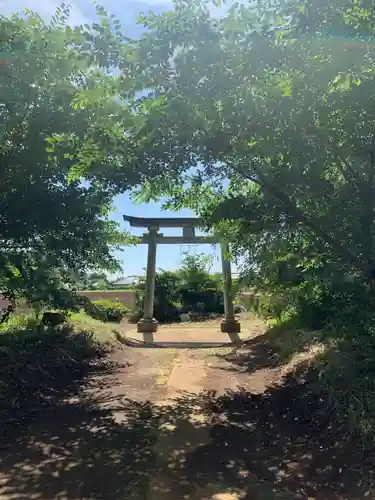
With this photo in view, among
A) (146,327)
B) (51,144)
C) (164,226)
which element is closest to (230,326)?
(146,327)

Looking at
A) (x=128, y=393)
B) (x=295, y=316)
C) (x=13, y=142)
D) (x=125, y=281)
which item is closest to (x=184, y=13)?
(x=13, y=142)

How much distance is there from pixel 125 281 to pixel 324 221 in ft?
104

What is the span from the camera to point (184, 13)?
484cm

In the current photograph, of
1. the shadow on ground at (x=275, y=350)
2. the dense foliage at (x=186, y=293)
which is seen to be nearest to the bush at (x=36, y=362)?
the shadow on ground at (x=275, y=350)

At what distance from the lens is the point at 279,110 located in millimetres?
5074

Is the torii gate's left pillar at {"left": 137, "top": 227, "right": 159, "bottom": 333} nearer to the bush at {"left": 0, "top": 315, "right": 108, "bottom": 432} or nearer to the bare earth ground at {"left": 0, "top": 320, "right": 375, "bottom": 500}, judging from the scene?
the bush at {"left": 0, "top": 315, "right": 108, "bottom": 432}

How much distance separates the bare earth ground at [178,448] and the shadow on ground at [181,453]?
10mm

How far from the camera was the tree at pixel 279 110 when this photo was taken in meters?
4.58

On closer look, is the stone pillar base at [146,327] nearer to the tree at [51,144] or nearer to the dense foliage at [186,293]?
the dense foliage at [186,293]

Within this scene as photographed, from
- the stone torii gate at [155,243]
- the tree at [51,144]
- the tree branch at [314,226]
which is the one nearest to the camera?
the tree at [51,144]

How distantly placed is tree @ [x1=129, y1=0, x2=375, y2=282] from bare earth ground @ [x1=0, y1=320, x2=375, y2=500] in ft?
7.43

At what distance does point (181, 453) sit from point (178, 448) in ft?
0.46

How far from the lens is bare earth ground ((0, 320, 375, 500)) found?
3.81 metres

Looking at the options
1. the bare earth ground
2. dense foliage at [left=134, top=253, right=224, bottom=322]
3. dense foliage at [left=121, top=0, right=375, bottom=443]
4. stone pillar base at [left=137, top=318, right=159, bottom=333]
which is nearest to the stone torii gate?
stone pillar base at [left=137, top=318, right=159, bottom=333]
